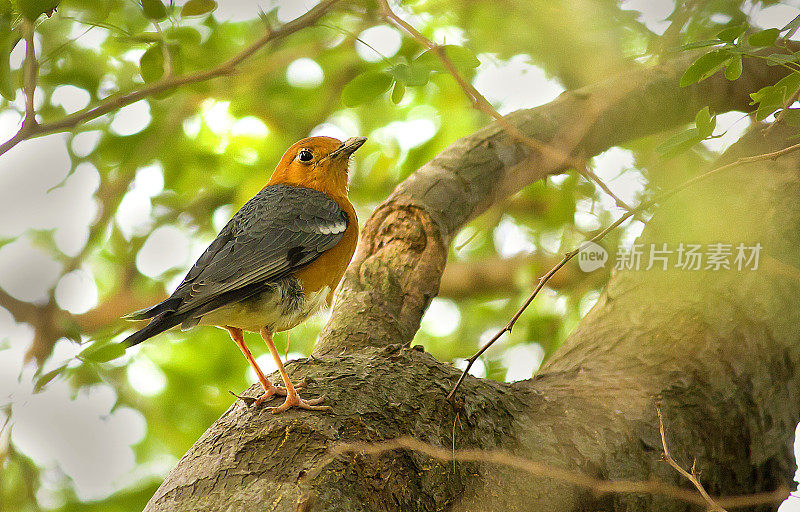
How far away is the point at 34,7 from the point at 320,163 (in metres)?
2.34

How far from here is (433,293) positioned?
3.72 m

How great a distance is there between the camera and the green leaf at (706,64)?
2.20 meters

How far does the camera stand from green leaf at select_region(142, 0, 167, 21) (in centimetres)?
217

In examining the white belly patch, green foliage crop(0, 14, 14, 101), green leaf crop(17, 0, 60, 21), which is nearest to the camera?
green leaf crop(17, 0, 60, 21)

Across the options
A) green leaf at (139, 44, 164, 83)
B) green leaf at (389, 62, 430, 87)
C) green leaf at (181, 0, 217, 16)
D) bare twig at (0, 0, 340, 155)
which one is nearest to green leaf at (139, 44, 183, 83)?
green leaf at (139, 44, 164, 83)

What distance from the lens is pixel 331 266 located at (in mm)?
3461

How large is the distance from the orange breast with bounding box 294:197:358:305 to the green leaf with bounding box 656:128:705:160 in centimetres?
172

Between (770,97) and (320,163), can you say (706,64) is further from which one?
(320,163)

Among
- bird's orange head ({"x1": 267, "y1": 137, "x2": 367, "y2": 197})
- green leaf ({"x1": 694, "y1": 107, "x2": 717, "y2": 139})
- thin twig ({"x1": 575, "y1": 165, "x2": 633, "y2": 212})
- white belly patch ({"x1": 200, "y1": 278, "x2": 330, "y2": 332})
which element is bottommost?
white belly patch ({"x1": 200, "y1": 278, "x2": 330, "y2": 332})

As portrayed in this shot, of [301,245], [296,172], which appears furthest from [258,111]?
[301,245]

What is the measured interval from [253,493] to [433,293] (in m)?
1.84

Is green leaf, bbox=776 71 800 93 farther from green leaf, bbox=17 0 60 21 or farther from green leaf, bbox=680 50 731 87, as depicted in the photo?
green leaf, bbox=17 0 60 21

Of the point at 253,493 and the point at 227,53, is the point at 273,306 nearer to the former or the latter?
the point at 253,493

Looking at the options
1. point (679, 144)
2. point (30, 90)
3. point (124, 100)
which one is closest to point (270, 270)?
point (124, 100)
